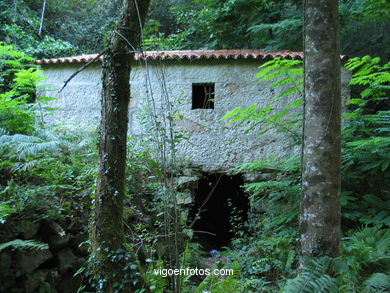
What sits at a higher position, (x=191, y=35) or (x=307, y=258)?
(x=191, y=35)

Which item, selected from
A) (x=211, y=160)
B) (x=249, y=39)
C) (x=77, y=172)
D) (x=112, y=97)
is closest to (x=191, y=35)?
(x=249, y=39)

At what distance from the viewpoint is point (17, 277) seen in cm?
322

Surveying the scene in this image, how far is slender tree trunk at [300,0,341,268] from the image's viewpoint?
9.18ft

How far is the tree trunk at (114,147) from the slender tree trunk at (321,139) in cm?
178

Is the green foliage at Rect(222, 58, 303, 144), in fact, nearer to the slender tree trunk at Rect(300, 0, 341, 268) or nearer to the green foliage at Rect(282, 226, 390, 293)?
the slender tree trunk at Rect(300, 0, 341, 268)

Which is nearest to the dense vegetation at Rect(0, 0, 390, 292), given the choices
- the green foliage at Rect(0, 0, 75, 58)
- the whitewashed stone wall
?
the whitewashed stone wall

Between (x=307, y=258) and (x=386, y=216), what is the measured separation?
214 cm

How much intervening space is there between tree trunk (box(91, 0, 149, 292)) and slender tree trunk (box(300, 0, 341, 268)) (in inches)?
70.1

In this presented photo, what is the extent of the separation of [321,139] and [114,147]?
6.75ft

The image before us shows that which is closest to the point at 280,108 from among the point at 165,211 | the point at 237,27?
the point at 165,211

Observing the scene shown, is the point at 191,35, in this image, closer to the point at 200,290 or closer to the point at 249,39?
the point at 249,39

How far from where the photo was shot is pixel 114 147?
131 inches

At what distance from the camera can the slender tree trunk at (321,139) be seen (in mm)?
2797

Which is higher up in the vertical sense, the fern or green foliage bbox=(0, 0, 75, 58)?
green foliage bbox=(0, 0, 75, 58)
